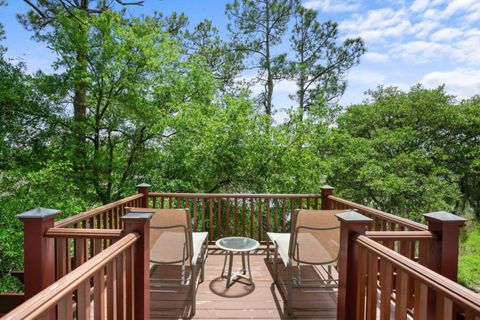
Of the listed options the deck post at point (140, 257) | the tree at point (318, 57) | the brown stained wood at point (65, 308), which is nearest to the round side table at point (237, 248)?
the deck post at point (140, 257)

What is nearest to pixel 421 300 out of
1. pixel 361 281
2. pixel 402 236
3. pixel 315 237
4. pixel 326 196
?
pixel 361 281

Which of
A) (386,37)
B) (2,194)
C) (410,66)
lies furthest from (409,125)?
(2,194)

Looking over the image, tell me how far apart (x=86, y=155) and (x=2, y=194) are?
201cm

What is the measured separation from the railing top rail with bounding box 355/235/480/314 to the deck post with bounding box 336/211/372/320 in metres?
0.22

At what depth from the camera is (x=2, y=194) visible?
6.25m

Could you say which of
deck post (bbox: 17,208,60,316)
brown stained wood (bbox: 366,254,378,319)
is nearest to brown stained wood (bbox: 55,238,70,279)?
deck post (bbox: 17,208,60,316)

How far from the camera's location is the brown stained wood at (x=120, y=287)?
1626 mm

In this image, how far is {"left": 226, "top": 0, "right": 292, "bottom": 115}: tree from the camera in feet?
39.1

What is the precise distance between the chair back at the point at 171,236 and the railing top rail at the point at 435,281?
1716mm

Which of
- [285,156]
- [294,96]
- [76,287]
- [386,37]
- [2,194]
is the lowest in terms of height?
[2,194]

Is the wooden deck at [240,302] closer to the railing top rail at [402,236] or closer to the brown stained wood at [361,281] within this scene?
the brown stained wood at [361,281]

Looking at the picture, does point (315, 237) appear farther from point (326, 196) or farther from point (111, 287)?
point (111, 287)

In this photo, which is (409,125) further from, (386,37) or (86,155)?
(86,155)

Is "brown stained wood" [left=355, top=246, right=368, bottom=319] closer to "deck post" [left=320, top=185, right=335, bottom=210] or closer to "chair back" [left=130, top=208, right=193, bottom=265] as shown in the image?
"chair back" [left=130, top=208, right=193, bottom=265]
